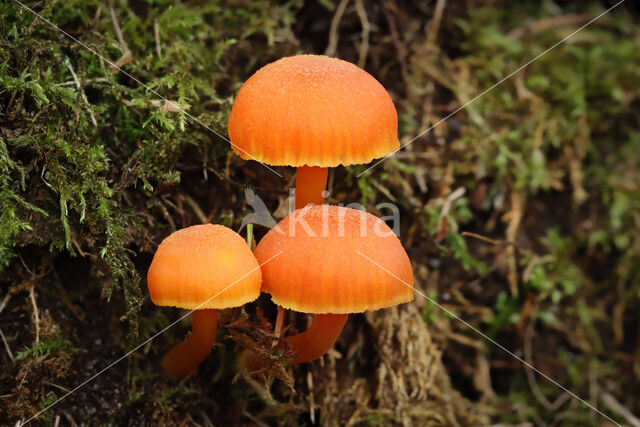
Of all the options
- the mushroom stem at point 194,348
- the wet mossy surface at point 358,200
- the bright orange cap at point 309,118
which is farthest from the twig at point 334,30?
the mushroom stem at point 194,348

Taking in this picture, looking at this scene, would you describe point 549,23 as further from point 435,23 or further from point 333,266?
point 333,266

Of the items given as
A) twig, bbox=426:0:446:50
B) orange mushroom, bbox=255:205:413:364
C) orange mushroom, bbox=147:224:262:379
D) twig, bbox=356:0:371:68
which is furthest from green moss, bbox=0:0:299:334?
twig, bbox=426:0:446:50

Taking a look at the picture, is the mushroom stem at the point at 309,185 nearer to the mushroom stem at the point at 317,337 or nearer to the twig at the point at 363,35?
the mushroom stem at the point at 317,337

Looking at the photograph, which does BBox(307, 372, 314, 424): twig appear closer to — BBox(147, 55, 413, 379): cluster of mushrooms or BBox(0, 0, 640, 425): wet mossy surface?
BBox(0, 0, 640, 425): wet mossy surface

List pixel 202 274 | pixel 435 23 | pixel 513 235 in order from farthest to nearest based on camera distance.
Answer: pixel 435 23 → pixel 513 235 → pixel 202 274

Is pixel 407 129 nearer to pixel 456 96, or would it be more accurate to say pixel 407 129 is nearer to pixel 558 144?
pixel 456 96

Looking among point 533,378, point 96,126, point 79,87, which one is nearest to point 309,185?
point 96,126
